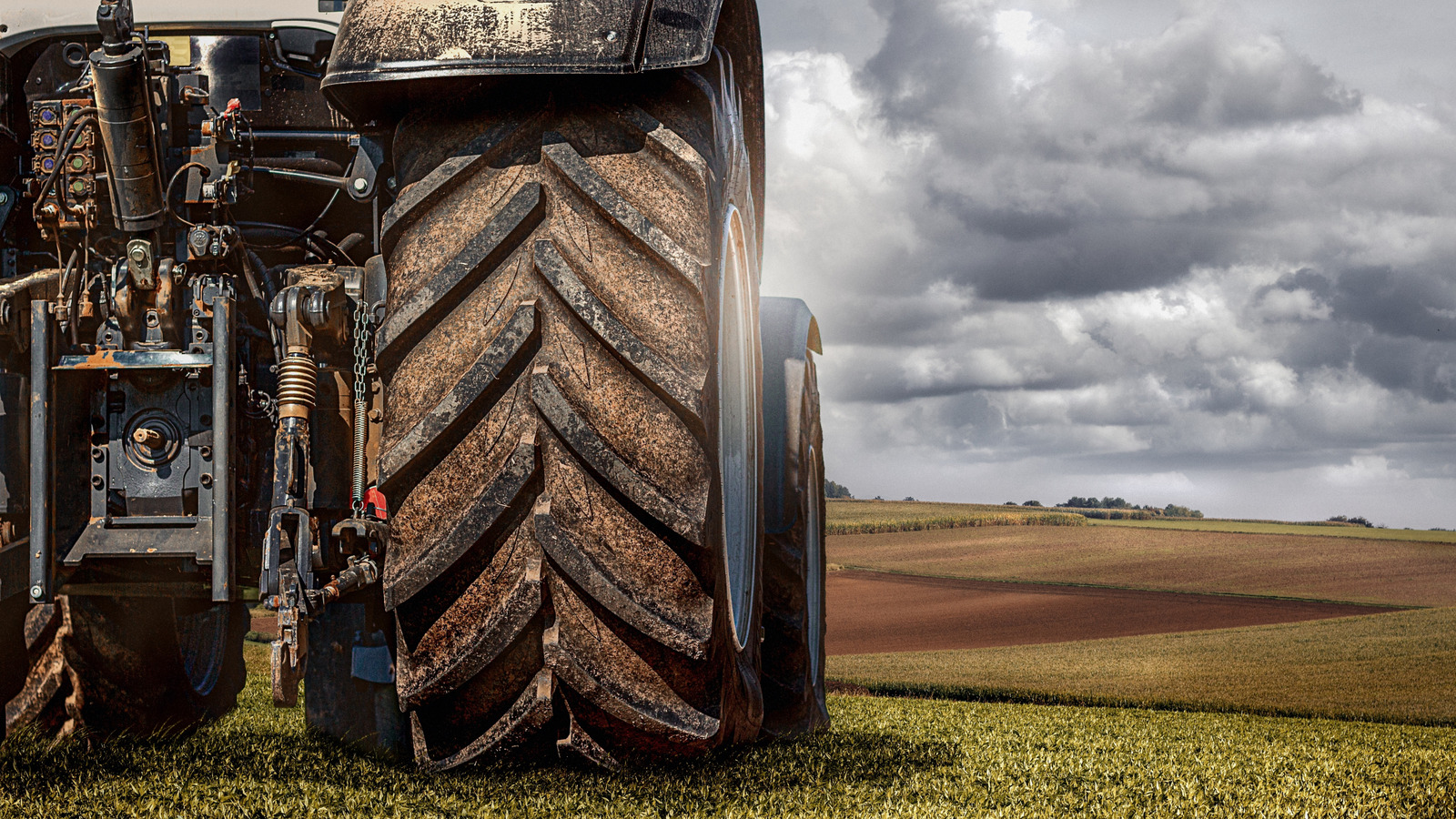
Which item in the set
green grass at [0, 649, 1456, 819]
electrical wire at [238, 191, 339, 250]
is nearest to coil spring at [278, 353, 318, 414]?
electrical wire at [238, 191, 339, 250]

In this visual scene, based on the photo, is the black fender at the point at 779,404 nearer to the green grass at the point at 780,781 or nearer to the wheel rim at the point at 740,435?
the wheel rim at the point at 740,435

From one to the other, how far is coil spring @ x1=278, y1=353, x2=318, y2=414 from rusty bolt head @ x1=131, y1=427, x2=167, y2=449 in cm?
48

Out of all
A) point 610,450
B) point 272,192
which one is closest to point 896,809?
point 610,450

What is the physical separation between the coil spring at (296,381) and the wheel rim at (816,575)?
241 cm

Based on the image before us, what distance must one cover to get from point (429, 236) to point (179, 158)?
1434 millimetres

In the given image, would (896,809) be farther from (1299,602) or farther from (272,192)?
(1299,602)

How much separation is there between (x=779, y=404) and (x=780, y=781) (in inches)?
59.1

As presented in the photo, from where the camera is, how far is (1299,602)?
29.0 meters

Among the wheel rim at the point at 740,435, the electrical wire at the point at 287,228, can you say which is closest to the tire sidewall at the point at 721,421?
the wheel rim at the point at 740,435

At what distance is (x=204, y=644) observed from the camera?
469 cm

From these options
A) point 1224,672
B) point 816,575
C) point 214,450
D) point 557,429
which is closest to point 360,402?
point 214,450

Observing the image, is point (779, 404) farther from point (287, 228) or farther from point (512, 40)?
point (512, 40)

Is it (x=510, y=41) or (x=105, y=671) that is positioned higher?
(x=510, y=41)

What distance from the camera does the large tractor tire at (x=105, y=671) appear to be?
3723mm
